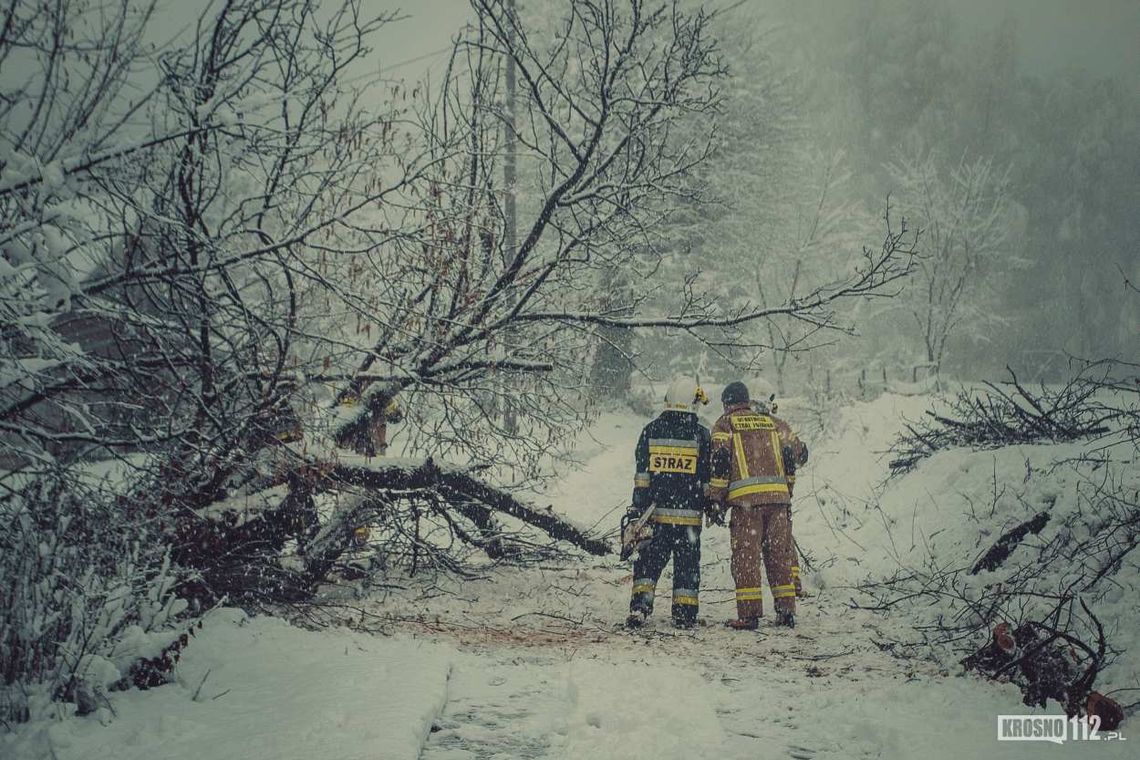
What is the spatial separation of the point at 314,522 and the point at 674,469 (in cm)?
317

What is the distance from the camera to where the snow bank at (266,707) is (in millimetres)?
2832

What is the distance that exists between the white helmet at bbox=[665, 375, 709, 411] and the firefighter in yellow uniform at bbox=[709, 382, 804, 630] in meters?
0.41

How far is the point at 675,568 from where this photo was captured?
6508mm

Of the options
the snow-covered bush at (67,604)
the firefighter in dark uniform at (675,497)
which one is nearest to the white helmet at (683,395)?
the firefighter in dark uniform at (675,497)

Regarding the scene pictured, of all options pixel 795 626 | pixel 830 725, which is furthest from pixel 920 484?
pixel 830 725

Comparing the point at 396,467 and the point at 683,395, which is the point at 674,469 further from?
the point at 396,467

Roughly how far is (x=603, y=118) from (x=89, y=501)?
175 inches

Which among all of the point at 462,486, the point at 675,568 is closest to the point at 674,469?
the point at 675,568

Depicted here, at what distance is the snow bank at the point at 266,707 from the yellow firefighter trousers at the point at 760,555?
2.92m

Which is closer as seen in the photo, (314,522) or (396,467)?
(314,522)

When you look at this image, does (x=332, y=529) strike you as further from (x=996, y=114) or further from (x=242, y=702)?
(x=996, y=114)

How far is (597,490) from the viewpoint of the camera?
547 inches

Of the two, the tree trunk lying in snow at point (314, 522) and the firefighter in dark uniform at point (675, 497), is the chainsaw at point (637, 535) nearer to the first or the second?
the firefighter in dark uniform at point (675, 497)

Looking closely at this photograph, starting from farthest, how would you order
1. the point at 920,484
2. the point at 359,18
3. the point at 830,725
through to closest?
the point at 920,484 → the point at 359,18 → the point at 830,725
